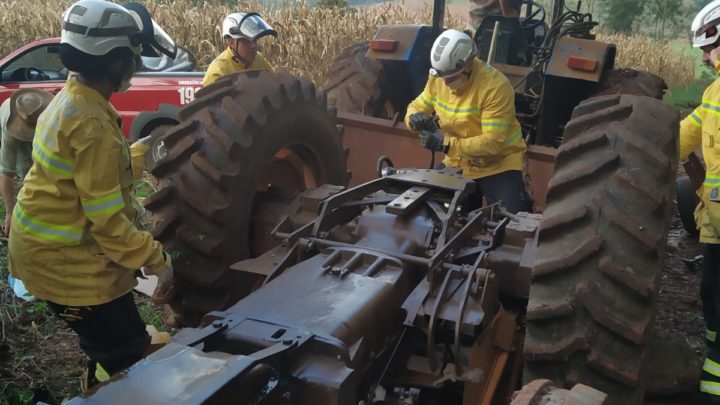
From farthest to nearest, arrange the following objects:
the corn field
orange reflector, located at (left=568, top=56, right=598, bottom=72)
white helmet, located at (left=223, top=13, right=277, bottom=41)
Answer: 1. the corn field
2. white helmet, located at (left=223, top=13, right=277, bottom=41)
3. orange reflector, located at (left=568, top=56, right=598, bottom=72)

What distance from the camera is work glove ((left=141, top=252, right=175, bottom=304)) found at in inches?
121

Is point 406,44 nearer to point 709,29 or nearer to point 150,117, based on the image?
point 709,29


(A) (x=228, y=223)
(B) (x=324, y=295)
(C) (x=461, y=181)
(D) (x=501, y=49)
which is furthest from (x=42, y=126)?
(D) (x=501, y=49)

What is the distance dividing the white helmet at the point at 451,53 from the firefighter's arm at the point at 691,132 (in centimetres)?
150

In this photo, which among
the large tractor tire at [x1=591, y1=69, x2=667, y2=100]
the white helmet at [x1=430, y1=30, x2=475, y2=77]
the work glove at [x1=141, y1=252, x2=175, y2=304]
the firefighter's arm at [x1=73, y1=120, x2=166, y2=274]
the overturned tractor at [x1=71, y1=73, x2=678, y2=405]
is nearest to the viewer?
the overturned tractor at [x1=71, y1=73, x2=678, y2=405]

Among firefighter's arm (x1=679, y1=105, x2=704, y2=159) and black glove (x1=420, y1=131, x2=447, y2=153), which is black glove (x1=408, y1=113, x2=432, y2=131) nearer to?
black glove (x1=420, y1=131, x2=447, y2=153)

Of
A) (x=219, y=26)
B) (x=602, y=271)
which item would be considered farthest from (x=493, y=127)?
(x=219, y=26)

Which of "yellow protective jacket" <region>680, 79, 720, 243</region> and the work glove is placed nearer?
the work glove

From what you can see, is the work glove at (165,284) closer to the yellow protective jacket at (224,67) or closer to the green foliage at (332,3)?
the yellow protective jacket at (224,67)

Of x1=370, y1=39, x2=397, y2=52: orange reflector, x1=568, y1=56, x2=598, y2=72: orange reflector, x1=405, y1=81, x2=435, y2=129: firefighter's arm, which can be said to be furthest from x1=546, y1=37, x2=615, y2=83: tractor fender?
x1=370, y1=39, x2=397, y2=52: orange reflector

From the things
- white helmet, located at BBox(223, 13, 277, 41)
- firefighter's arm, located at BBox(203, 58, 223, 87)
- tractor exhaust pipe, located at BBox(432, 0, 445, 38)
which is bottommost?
firefighter's arm, located at BBox(203, 58, 223, 87)

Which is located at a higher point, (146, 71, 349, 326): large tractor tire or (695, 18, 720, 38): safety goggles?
(695, 18, 720, 38): safety goggles

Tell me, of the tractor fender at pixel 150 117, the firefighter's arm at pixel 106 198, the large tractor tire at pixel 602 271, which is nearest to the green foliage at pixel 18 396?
the firefighter's arm at pixel 106 198

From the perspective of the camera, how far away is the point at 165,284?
315 centimetres
